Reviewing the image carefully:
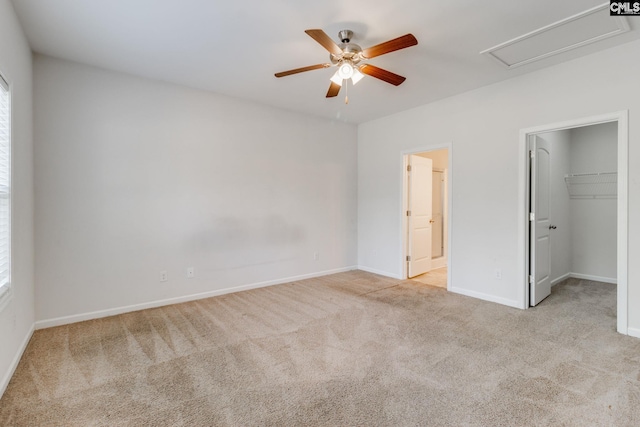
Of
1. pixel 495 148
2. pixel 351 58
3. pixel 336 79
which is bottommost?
pixel 495 148

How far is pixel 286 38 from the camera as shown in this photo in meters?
2.67

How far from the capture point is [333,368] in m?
2.25

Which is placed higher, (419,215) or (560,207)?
(560,207)

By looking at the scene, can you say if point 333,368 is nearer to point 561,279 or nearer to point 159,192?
point 159,192

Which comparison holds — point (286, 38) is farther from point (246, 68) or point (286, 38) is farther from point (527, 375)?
point (527, 375)

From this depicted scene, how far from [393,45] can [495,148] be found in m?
2.27

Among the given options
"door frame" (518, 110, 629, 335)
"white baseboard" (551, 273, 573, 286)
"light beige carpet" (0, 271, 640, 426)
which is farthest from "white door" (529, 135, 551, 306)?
"white baseboard" (551, 273, 573, 286)

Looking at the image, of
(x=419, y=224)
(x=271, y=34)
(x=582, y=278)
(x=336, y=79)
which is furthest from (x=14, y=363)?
(x=582, y=278)

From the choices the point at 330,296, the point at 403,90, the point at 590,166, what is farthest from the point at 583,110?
the point at 330,296

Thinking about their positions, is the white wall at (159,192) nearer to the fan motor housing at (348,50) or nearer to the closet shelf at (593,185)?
the fan motor housing at (348,50)

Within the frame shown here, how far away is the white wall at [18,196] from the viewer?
2090 mm

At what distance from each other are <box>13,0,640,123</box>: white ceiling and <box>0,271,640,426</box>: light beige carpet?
2691 mm

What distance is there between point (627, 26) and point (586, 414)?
9.79ft

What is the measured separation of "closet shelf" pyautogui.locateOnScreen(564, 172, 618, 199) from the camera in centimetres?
466
